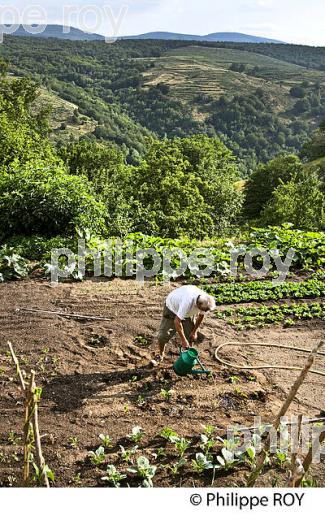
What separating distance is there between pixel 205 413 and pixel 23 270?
208 inches

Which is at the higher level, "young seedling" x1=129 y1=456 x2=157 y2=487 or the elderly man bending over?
the elderly man bending over

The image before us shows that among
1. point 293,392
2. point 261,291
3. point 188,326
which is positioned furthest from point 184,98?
point 293,392

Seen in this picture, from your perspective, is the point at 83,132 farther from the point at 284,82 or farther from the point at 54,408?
the point at 54,408

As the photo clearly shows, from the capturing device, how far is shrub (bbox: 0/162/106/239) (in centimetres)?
1190

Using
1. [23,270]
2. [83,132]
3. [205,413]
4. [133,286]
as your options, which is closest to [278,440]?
[205,413]

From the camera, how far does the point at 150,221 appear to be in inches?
814

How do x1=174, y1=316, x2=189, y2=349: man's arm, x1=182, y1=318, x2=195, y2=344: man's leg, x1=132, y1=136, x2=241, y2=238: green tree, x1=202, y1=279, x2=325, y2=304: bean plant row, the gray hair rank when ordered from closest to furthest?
the gray hair, x1=174, y1=316, x2=189, y2=349: man's arm, x1=182, y1=318, x2=195, y2=344: man's leg, x1=202, y1=279, x2=325, y2=304: bean plant row, x1=132, y1=136, x2=241, y2=238: green tree

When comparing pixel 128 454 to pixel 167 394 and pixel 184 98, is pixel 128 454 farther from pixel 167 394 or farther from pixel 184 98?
pixel 184 98

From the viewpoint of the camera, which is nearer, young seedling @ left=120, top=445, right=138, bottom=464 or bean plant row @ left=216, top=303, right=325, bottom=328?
young seedling @ left=120, top=445, right=138, bottom=464

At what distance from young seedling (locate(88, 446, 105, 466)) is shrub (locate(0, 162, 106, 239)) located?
23.0ft

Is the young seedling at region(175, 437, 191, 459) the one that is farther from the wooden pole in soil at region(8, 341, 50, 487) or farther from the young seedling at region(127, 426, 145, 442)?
the wooden pole in soil at region(8, 341, 50, 487)

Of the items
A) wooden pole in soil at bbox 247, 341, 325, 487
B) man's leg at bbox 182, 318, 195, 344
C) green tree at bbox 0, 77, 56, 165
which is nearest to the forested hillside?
Answer: green tree at bbox 0, 77, 56, 165

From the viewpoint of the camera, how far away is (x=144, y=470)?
489 centimetres

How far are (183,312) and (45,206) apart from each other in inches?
262
